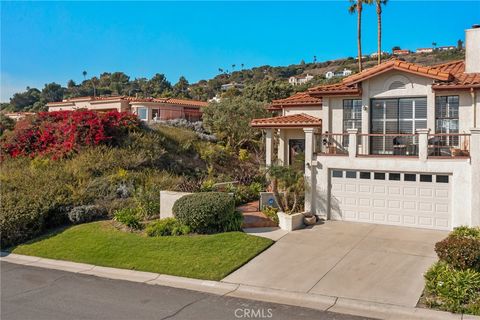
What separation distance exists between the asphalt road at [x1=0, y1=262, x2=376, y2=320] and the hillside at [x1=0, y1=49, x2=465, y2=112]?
35793mm

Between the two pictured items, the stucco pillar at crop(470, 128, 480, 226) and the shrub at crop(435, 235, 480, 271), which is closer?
the shrub at crop(435, 235, 480, 271)

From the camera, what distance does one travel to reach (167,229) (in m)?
14.1

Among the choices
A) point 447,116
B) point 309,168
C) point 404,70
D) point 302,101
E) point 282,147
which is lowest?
point 309,168

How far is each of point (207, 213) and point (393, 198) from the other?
669 centimetres

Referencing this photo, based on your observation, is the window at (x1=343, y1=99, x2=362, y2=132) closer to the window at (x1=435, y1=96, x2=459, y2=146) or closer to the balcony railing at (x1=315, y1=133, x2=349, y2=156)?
the balcony railing at (x1=315, y1=133, x2=349, y2=156)

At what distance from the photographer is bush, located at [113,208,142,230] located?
14.7m

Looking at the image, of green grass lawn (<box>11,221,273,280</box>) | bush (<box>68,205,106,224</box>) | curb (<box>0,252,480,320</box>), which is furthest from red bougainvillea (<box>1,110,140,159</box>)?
curb (<box>0,252,480,320</box>)

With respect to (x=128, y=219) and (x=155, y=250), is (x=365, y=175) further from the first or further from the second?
(x=128, y=219)

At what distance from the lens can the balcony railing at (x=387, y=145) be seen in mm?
16391

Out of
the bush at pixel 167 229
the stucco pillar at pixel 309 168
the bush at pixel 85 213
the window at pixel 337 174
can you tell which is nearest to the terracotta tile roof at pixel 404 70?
the stucco pillar at pixel 309 168

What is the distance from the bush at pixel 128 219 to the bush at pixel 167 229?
0.74 m

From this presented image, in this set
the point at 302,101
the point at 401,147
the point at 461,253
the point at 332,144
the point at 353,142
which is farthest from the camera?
the point at 302,101

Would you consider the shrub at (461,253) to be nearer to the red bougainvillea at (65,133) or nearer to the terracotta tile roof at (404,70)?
the terracotta tile roof at (404,70)

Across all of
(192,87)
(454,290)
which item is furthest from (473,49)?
(192,87)
